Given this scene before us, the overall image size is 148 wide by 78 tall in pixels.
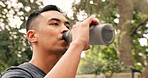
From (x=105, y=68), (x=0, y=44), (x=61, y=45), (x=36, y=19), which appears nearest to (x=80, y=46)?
(x=61, y=45)

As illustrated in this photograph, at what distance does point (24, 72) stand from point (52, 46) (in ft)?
0.54

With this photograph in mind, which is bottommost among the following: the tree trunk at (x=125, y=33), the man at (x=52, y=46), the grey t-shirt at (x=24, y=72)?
the tree trunk at (x=125, y=33)

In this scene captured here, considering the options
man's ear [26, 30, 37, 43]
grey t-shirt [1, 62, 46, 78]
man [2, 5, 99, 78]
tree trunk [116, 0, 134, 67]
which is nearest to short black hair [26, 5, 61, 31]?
man [2, 5, 99, 78]

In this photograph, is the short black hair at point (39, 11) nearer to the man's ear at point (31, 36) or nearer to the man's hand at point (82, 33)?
the man's ear at point (31, 36)

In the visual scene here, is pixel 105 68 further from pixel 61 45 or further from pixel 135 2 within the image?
pixel 61 45

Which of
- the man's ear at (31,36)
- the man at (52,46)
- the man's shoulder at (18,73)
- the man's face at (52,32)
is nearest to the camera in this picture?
the man at (52,46)

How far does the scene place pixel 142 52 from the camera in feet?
37.7

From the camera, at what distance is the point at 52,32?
1471 millimetres

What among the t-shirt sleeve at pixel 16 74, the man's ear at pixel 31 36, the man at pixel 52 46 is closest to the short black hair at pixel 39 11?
the man at pixel 52 46

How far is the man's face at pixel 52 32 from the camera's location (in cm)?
143

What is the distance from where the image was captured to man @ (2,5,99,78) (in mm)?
1199

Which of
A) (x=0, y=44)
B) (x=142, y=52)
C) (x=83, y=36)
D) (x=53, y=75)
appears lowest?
(x=142, y=52)

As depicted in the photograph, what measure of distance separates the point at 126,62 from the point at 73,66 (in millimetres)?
7290

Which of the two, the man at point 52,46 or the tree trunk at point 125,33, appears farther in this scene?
the tree trunk at point 125,33
